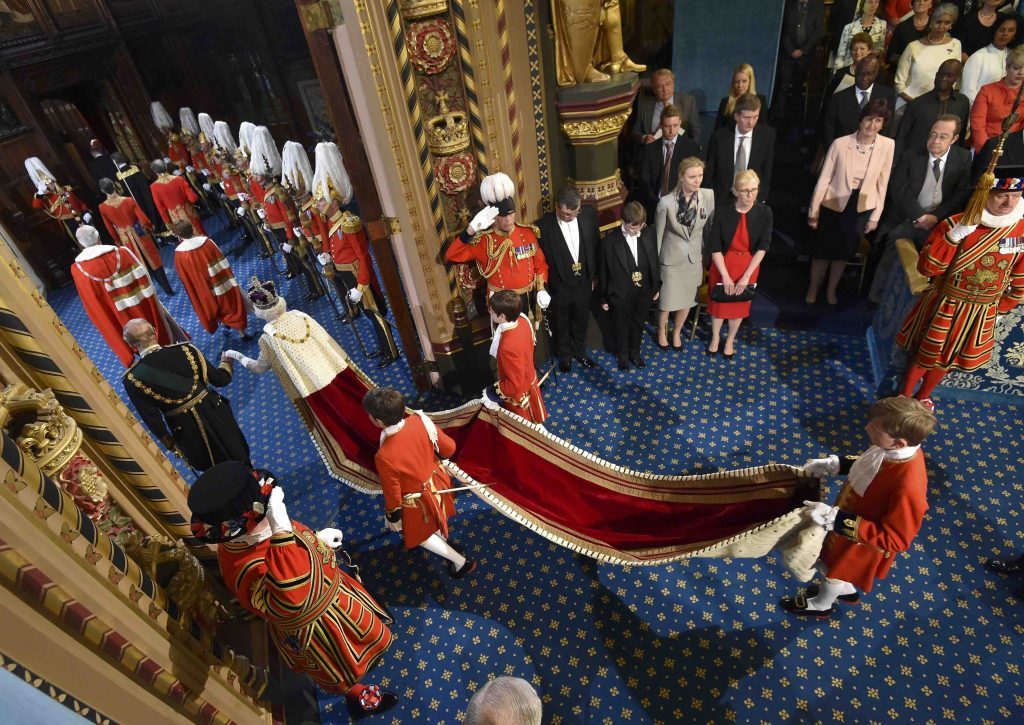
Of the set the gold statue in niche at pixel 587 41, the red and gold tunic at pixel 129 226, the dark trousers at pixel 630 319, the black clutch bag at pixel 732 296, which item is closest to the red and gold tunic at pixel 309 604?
the dark trousers at pixel 630 319

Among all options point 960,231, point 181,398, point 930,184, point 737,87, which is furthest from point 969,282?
point 181,398

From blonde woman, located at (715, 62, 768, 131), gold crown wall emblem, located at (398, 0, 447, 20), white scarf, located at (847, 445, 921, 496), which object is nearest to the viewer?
white scarf, located at (847, 445, 921, 496)

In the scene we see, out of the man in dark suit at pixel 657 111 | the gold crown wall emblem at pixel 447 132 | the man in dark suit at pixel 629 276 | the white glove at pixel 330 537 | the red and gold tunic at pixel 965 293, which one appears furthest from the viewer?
the man in dark suit at pixel 657 111

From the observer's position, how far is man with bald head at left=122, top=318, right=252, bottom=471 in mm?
3463

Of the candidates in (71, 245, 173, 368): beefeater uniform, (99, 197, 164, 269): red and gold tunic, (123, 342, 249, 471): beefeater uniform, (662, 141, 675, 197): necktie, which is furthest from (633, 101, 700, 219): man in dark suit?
(99, 197, 164, 269): red and gold tunic

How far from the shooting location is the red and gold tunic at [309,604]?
2.31 meters

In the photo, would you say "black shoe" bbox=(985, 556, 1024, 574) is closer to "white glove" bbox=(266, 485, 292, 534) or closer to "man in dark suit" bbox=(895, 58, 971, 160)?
"man in dark suit" bbox=(895, 58, 971, 160)

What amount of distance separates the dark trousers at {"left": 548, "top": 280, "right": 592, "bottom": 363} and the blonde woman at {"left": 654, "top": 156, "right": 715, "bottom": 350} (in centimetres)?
69

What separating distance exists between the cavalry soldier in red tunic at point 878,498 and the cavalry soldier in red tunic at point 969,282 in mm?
1596

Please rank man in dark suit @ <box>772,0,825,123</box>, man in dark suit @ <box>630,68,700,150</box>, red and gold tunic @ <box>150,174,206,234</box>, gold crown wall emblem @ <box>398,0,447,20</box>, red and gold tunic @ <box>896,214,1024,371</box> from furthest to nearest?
red and gold tunic @ <box>150,174,206,234</box>, man in dark suit @ <box>772,0,825,123</box>, man in dark suit @ <box>630,68,700,150</box>, gold crown wall emblem @ <box>398,0,447,20</box>, red and gold tunic @ <box>896,214,1024,371</box>

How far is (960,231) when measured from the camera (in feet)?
10.8

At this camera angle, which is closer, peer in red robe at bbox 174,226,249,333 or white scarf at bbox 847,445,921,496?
white scarf at bbox 847,445,921,496

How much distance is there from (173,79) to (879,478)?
13.3 meters

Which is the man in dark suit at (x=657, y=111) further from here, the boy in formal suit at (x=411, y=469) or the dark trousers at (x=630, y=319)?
the boy in formal suit at (x=411, y=469)
